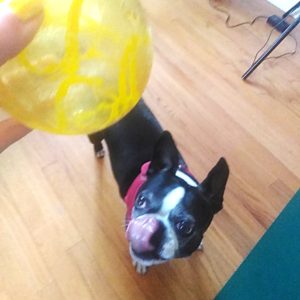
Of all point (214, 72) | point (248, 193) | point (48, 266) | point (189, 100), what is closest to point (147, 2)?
point (214, 72)

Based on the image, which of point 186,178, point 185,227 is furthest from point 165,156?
point 185,227

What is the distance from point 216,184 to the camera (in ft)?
3.18

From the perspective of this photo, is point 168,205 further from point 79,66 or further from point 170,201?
point 79,66

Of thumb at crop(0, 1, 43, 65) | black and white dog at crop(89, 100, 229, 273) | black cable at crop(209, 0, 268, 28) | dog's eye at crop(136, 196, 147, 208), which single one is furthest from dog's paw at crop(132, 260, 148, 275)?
black cable at crop(209, 0, 268, 28)

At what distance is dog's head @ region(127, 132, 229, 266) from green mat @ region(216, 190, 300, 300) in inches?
6.5

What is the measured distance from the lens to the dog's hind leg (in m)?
1.27

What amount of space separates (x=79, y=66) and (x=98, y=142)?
847 mm

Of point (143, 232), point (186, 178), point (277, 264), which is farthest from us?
point (186, 178)

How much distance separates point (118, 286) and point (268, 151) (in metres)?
0.81

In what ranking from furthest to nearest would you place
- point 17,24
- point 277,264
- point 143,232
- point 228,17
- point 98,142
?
point 228,17 < point 98,142 < point 143,232 < point 277,264 < point 17,24

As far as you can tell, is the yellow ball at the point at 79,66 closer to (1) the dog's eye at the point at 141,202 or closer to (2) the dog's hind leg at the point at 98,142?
(1) the dog's eye at the point at 141,202

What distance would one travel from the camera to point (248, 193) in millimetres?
1385

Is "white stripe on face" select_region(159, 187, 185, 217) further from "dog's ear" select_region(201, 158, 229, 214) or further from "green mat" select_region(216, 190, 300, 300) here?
"green mat" select_region(216, 190, 300, 300)

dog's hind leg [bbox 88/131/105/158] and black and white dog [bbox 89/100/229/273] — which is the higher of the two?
black and white dog [bbox 89/100/229/273]
